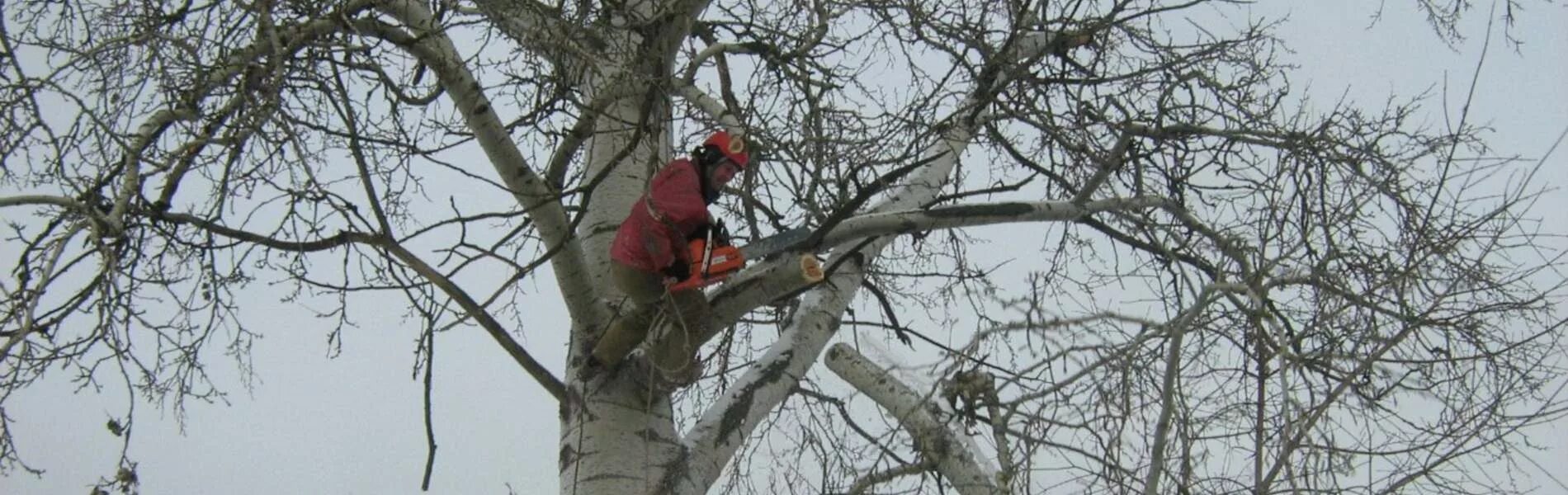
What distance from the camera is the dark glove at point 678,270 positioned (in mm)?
4387

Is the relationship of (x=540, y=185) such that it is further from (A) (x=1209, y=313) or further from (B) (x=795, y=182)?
(A) (x=1209, y=313)

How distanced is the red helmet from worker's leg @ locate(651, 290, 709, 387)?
448 mm

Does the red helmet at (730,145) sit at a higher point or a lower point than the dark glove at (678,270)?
higher

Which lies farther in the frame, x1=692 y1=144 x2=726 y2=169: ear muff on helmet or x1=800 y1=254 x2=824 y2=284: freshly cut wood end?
x1=692 y1=144 x2=726 y2=169: ear muff on helmet

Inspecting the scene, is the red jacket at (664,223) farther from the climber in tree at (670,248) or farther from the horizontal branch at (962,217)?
the horizontal branch at (962,217)

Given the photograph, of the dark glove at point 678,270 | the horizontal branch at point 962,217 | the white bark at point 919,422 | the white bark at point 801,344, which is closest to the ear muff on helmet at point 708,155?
the dark glove at point 678,270

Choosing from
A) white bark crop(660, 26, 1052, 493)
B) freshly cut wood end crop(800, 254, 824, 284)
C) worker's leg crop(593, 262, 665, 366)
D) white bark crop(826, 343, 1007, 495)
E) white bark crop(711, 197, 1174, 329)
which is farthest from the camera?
white bark crop(660, 26, 1052, 493)

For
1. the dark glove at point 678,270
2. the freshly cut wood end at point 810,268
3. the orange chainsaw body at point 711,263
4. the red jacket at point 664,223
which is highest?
the red jacket at point 664,223

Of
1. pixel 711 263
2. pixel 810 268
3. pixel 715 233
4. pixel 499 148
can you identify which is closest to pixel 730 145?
pixel 715 233

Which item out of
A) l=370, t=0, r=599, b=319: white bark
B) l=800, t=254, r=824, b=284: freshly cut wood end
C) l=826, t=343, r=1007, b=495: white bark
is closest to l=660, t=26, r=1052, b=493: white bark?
l=826, t=343, r=1007, b=495: white bark

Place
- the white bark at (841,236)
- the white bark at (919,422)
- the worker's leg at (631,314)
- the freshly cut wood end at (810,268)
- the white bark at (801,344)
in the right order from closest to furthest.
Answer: the freshly cut wood end at (810,268) < the white bark at (841,236) < the worker's leg at (631,314) < the white bark at (919,422) < the white bark at (801,344)

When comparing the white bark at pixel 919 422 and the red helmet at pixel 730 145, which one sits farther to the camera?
the white bark at pixel 919 422

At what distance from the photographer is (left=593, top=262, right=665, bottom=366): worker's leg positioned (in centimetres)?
440

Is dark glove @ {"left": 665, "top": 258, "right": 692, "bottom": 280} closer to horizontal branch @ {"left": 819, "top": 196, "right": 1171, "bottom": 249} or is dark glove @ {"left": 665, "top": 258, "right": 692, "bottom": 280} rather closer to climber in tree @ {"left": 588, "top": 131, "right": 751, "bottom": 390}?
climber in tree @ {"left": 588, "top": 131, "right": 751, "bottom": 390}
